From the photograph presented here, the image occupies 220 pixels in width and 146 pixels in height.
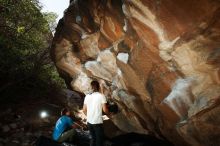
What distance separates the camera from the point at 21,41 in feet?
45.5

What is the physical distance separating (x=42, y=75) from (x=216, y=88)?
10.6 metres

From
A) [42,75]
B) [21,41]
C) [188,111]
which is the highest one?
[21,41]

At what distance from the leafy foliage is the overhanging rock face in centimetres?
454

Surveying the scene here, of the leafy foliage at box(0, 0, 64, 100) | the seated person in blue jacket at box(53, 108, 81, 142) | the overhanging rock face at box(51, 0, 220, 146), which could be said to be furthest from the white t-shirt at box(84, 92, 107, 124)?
the leafy foliage at box(0, 0, 64, 100)

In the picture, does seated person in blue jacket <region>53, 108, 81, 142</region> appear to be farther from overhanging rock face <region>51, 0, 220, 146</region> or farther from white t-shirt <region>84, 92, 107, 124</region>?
overhanging rock face <region>51, 0, 220, 146</region>

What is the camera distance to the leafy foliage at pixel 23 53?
12.9 m

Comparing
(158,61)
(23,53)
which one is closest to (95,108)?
(158,61)

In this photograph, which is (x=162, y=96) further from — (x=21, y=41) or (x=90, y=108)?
(x=21, y=41)

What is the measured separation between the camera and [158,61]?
6.37 m

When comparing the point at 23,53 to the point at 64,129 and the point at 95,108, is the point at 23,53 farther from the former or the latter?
the point at 95,108

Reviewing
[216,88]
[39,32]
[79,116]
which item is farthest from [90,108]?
[39,32]

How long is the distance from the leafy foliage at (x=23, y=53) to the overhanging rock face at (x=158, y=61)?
14.9ft

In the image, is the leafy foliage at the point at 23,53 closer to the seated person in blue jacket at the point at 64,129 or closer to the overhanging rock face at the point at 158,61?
the overhanging rock face at the point at 158,61

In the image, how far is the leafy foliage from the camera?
507 inches
